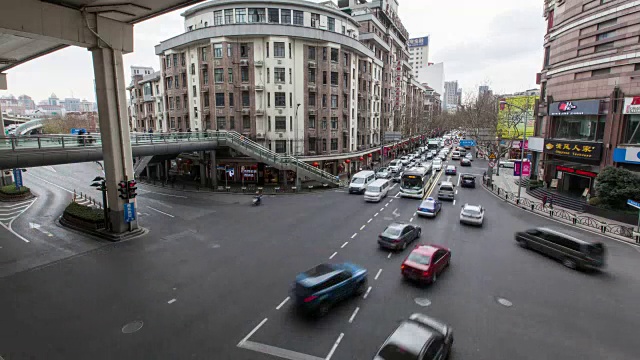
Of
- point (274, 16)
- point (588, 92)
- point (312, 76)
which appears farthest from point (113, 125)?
point (588, 92)

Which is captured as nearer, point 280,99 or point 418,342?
point 418,342

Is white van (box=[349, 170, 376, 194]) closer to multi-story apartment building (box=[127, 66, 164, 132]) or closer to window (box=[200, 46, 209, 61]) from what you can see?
window (box=[200, 46, 209, 61])

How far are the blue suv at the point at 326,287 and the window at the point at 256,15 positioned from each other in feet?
132

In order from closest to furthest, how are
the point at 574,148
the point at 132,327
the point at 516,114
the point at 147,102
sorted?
the point at 132,327 < the point at 574,148 < the point at 516,114 < the point at 147,102

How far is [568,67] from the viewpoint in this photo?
116 feet

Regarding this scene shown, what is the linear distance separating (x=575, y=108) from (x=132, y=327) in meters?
42.3

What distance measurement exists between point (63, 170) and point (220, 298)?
6043 centimetres

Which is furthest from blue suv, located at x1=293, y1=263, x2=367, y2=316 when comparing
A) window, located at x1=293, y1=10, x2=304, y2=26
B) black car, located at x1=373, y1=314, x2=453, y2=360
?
window, located at x1=293, y1=10, x2=304, y2=26

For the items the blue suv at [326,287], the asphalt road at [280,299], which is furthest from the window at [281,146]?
the blue suv at [326,287]

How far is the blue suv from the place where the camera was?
1266 centimetres

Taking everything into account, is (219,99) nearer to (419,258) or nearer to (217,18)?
(217,18)

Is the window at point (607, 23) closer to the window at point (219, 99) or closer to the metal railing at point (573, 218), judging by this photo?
the metal railing at point (573, 218)

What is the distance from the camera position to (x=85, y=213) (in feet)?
Result: 83.6

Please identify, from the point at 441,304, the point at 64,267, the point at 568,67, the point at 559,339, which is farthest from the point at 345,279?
the point at 568,67
